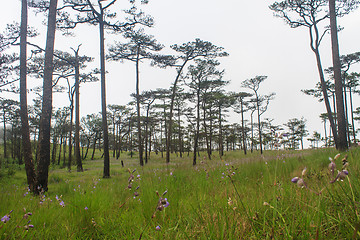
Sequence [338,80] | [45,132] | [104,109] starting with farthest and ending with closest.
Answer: [104,109]
[338,80]
[45,132]

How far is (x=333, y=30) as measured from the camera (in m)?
8.96

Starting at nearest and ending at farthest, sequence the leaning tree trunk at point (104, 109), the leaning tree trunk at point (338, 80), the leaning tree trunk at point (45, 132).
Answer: the leaning tree trunk at point (45, 132)
the leaning tree trunk at point (338, 80)
the leaning tree trunk at point (104, 109)

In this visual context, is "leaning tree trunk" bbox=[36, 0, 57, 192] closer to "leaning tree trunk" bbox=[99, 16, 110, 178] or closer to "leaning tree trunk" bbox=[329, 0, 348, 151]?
"leaning tree trunk" bbox=[99, 16, 110, 178]

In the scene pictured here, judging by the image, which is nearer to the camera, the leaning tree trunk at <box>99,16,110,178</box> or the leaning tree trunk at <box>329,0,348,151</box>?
the leaning tree trunk at <box>329,0,348,151</box>

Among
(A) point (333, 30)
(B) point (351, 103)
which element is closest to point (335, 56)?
(A) point (333, 30)

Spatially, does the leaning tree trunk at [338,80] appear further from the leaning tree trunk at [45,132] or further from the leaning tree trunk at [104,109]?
the leaning tree trunk at [45,132]

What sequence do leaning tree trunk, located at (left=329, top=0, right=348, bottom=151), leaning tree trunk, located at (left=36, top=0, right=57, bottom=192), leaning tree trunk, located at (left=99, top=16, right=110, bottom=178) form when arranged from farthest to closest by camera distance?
leaning tree trunk, located at (left=99, top=16, right=110, bottom=178)
leaning tree trunk, located at (left=329, top=0, right=348, bottom=151)
leaning tree trunk, located at (left=36, top=0, right=57, bottom=192)

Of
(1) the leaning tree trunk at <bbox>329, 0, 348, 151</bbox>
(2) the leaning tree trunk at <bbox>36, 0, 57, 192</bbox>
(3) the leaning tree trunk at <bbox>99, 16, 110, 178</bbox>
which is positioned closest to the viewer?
(2) the leaning tree trunk at <bbox>36, 0, 57, 192</bbox>

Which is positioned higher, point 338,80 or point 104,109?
point 338,80

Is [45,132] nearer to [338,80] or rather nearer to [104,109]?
[104,109]

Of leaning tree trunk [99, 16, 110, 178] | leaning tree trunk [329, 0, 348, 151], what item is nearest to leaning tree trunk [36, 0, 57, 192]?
leaning tree trunk [99, 16, 110, 178]

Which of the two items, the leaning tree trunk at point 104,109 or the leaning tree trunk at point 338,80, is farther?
the leaning tree trunk at point 104,109

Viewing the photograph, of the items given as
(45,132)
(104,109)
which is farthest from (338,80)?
(45,132)

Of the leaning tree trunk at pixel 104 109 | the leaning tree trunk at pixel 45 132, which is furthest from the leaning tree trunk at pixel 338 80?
the leaning tree trunk at pixel 45 132
